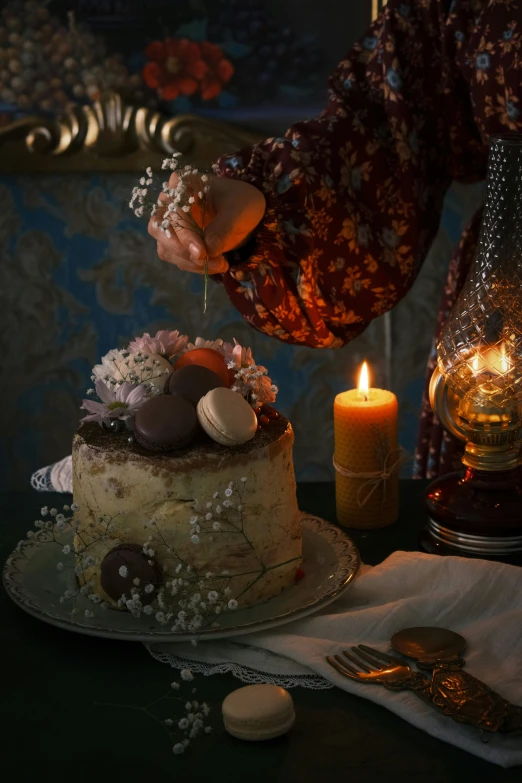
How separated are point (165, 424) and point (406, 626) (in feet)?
0.95

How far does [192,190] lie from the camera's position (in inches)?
40.8

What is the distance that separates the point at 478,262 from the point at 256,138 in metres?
1.57

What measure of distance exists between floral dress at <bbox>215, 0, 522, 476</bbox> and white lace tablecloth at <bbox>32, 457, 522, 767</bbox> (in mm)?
463

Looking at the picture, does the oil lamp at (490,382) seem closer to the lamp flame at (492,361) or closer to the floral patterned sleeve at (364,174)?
the lamp flame at (492,361)

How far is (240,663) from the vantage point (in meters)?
0.81

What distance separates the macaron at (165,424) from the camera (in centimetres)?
87

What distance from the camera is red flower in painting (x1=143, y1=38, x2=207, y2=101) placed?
7.94ft

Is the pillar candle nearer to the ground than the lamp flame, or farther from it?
nearer to the ground

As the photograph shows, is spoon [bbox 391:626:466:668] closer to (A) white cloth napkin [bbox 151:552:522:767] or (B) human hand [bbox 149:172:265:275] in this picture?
(A) white cloth napkin [bbox 151:552:522:767]

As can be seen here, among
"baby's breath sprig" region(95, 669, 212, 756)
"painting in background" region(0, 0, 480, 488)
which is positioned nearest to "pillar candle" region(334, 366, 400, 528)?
"baby's breath sprig" region(95, 669, 212, 756)

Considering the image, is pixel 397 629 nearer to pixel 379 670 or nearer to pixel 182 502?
pixel 379 670

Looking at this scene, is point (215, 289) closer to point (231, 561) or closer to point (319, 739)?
point (231, 561)

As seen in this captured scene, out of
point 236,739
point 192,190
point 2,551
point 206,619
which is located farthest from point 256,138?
point 236,739

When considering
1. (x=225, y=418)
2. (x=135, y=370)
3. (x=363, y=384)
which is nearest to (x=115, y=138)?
(x=363, y=384)
